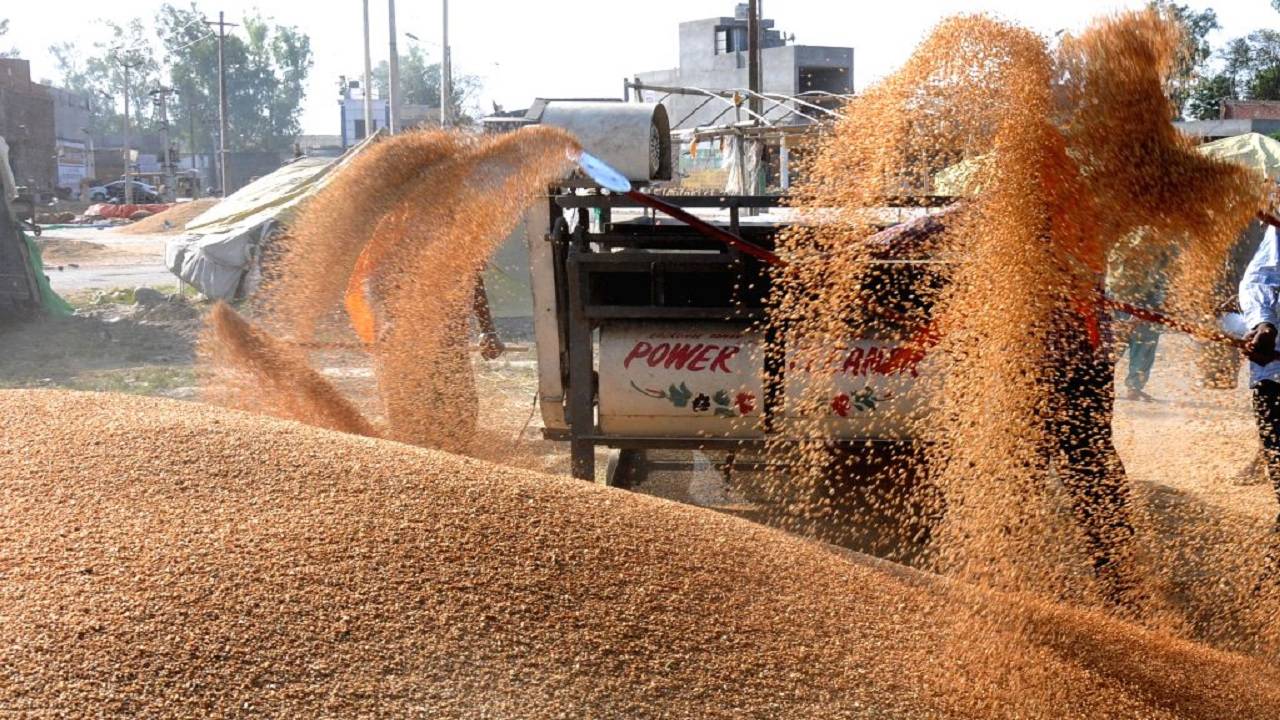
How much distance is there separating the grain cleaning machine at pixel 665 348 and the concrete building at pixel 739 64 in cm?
2736

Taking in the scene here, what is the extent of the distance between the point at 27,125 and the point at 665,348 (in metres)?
39.7

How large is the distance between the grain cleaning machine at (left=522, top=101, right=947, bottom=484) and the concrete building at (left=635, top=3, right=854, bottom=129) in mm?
27357

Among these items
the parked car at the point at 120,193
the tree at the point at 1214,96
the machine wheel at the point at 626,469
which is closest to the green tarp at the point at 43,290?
the machine wheel at the point at 626,469

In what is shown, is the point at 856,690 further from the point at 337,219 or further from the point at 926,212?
the point at 337,219

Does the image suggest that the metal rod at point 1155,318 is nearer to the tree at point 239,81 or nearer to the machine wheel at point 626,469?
the machine wheel at point 626,469

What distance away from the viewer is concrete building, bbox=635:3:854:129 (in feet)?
122

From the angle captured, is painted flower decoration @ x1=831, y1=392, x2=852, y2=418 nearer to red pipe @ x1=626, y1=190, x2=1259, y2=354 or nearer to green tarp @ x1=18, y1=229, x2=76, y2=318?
red pipe @ x1=626, y1=190, x2=1259, y2=354

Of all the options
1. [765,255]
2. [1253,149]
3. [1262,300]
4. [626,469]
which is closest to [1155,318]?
[1262,300]

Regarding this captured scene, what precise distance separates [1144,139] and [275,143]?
6494 cm

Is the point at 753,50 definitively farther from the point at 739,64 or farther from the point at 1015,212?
the point at 739,64

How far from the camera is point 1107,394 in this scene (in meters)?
3.97

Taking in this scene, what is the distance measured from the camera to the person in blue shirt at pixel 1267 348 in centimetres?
417

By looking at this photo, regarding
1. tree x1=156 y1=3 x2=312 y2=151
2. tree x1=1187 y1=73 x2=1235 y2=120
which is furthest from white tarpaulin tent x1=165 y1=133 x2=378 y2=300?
tree x1=156 y1=3 x2=312 y2=151

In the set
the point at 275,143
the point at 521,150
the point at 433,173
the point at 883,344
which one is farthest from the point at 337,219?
the point at 275,143
